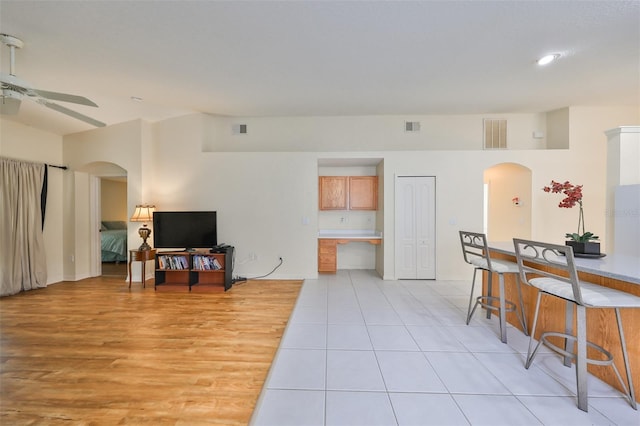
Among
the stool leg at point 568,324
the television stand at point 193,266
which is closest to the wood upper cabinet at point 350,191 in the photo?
the television stand at point 193,266

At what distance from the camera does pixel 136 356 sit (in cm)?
230

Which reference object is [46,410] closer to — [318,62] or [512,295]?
[318,62]

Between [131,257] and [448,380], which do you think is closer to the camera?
[448,380]

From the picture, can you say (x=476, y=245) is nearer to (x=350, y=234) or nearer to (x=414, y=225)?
(x=414, y=225)

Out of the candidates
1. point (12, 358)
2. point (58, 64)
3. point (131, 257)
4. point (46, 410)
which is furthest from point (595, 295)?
point (131, 257)

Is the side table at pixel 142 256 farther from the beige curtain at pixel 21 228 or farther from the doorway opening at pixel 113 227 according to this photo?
the beige curtain at pixel 21 228

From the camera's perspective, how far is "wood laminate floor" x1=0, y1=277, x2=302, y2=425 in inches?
66.4

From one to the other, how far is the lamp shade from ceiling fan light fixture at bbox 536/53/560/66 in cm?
599

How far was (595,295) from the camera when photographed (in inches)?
64.6

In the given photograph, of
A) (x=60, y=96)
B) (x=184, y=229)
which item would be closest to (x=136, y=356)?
(x=184, y=229)

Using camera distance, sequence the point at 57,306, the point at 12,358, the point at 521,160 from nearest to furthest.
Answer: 1. the point at 12,358
2. the point at 57,306
3. the point at 521,160

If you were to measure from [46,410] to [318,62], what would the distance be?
3.77 m

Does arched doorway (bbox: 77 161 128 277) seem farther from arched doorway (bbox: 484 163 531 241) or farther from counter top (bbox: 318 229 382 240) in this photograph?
arched doorway (bbox: 484 163 531 241)

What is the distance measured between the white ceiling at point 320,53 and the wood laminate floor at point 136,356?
2893 mm
